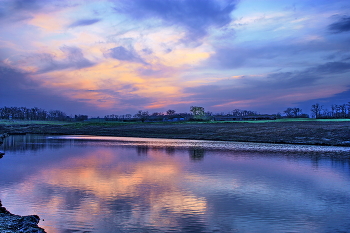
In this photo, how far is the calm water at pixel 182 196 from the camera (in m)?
11.7

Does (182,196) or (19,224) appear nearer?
(19,224)

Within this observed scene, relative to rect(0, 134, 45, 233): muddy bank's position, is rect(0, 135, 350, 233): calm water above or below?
below

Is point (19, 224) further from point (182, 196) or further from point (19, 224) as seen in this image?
point (182, 196)

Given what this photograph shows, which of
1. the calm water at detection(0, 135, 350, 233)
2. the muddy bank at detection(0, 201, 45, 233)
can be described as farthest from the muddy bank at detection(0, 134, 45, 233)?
the calm water at detection(0, 135, 350, 233)

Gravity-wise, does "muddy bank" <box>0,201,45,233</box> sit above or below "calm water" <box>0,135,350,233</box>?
above

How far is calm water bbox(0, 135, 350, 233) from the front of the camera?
11734 millimetres

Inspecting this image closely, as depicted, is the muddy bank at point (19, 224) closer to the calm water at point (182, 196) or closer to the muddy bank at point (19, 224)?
the muddy bank at point (19, 224)

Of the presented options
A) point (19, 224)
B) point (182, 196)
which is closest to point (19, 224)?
point (19, 224)

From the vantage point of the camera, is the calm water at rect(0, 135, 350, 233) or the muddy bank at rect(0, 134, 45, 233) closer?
the muddy bank at rect(0, 134, 45, 233)

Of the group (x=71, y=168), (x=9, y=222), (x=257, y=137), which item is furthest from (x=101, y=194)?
(x=257, y=137)

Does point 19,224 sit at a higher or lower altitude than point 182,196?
higher

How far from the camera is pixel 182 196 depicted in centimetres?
1611

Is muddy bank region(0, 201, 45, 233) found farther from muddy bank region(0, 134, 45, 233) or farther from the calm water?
the calm water

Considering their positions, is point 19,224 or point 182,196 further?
point 182,196
